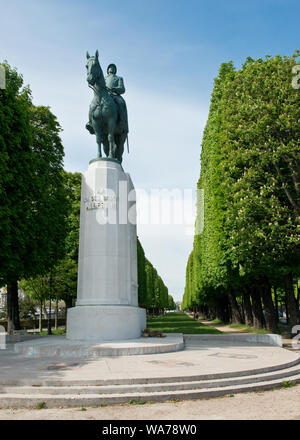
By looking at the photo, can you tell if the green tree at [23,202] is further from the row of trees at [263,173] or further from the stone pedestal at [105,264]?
the row of trees at [263,173]

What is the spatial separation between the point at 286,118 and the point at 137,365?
1401cm

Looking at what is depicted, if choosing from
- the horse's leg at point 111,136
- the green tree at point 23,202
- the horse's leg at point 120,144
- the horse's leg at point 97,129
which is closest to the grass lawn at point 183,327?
the green tree at point 23,202

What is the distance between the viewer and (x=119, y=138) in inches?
789

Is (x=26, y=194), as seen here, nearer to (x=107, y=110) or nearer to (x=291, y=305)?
(x=107, y=110)

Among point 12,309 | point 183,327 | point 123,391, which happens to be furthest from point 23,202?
point 183,327

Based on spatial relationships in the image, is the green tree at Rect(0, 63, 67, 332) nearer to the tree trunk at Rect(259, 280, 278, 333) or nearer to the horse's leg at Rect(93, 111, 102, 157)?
the horse's leg at Rect(93, 111, 102, 157)

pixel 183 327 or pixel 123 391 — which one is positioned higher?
pixel 123 391

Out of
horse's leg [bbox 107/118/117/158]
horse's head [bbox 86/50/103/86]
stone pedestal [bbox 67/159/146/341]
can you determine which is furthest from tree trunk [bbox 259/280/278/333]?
horse's head [bbox 86/50/103/86]

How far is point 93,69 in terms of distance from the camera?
670 inches

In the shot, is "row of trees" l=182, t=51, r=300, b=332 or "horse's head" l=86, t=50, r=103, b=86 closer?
"horse's head" l=86, t=50, r=103, b=86

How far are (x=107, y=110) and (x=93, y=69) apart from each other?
79.2 inches

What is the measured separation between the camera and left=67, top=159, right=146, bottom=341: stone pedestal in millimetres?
15373

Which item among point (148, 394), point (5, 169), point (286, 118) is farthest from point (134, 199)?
point (148, 394)

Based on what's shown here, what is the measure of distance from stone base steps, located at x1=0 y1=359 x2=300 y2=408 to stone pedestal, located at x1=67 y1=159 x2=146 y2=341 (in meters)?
6.91
